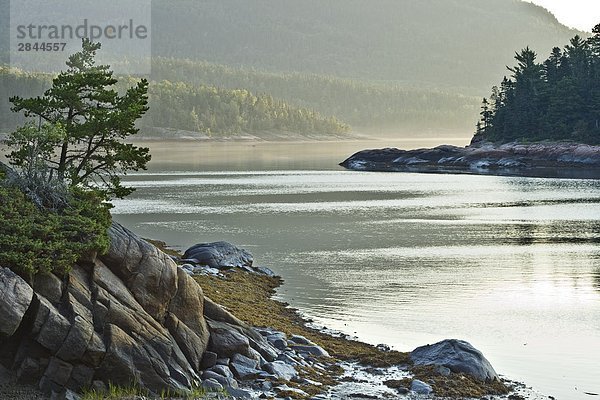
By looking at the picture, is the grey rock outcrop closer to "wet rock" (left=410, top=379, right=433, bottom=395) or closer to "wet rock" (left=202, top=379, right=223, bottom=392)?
"wet rock" (left=202, top=379, right=223, bottom=392)

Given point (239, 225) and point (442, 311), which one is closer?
point (442, 311)

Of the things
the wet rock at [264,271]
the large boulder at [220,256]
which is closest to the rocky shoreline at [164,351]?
the wet rock at [264,271]

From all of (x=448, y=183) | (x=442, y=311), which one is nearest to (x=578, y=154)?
(x=448, y=183)

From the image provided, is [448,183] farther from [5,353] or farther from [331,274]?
[5,353]

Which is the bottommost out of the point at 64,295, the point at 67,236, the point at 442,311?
the point at 442,311

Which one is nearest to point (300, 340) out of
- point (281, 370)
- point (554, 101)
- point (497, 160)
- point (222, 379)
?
point (281, 370)

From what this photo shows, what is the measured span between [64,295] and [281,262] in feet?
83.3

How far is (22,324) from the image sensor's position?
18.5 meters

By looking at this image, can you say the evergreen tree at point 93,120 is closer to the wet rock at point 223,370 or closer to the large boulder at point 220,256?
the wet rock at point 223,370

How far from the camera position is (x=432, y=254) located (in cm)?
4678

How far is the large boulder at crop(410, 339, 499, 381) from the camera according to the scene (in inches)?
878

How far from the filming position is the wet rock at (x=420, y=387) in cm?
2095

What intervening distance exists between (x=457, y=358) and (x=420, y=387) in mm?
2045

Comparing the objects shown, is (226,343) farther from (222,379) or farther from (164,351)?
(164,351)
